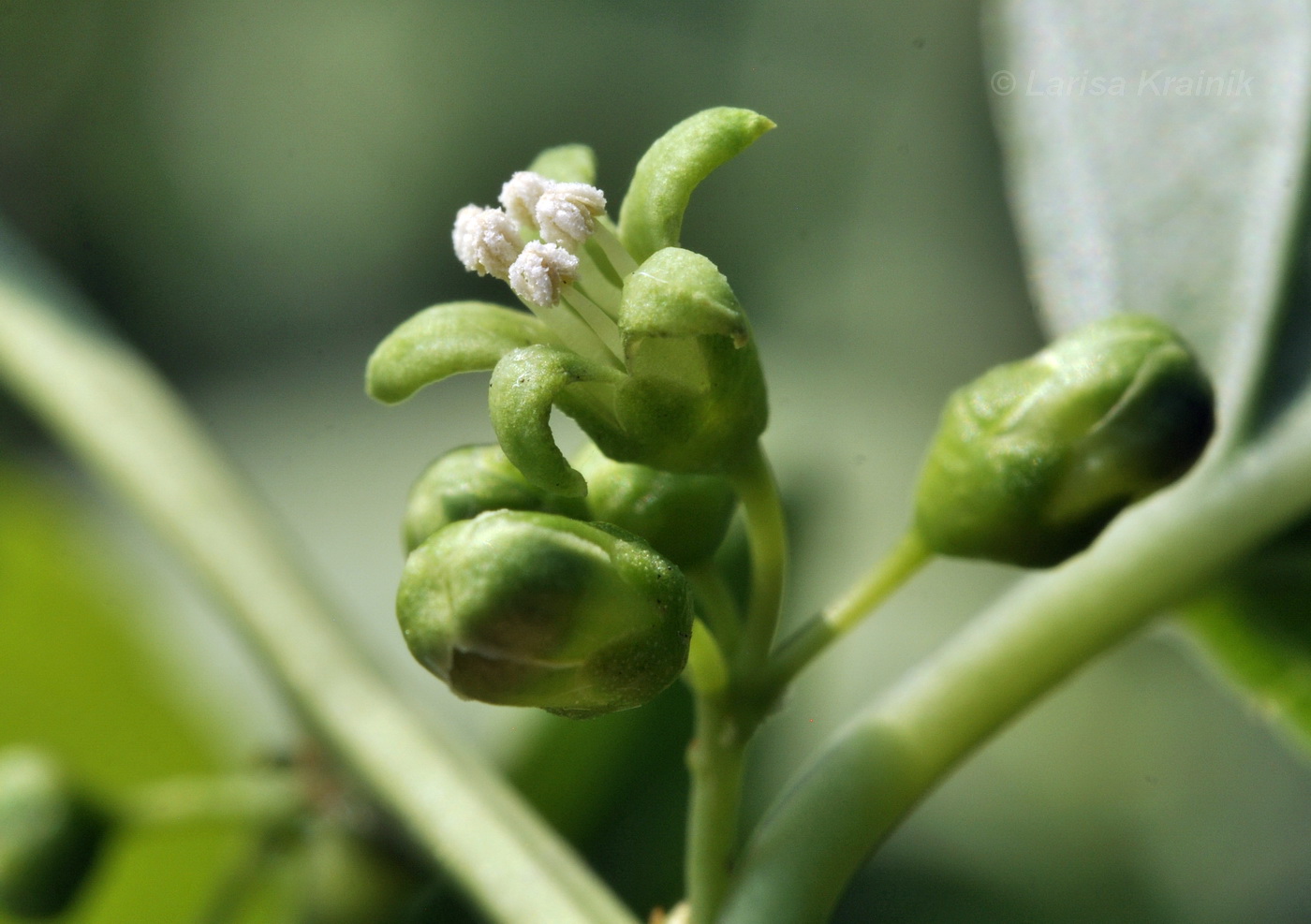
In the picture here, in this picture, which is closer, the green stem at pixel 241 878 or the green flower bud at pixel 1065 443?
the green flower bud at pixel 1065 443

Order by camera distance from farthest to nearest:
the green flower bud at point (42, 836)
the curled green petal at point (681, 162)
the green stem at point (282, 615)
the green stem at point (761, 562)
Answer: the green flower bud at point (42, 836)
the green stem at point (282, 615)
the green stem at point (761, 562)
the curled green petal at point (681, 162)

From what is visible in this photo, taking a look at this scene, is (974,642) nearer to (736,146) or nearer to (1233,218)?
(736,146)

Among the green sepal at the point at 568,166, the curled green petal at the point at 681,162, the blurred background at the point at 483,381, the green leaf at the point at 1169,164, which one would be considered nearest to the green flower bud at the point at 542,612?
the curled green petal at the point at 681,162

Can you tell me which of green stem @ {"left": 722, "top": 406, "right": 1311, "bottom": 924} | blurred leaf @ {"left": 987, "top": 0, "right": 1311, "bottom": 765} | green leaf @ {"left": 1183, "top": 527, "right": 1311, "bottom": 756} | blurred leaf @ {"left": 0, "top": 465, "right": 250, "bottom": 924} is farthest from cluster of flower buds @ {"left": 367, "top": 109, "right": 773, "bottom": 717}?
blurred leaf @ {"left": 0, "top": 465, "right": 250, "bottom": 924}

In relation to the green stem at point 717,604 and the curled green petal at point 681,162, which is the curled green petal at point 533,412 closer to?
the curled green petal at point 681,162

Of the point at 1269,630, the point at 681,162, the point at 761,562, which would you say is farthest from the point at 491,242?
the point at 1269,630

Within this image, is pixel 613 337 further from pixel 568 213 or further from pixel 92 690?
pixel 92 690

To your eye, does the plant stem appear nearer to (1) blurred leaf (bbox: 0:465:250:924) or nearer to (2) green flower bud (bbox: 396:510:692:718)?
(2) green flower bud (bbox: 396:510:692:718)
